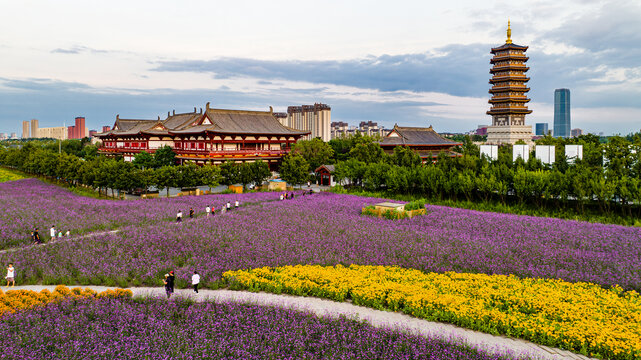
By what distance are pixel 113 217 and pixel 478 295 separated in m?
22.8

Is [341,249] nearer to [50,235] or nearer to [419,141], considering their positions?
[50,235]

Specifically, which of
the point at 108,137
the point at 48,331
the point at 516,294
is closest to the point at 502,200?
the point at 516,294

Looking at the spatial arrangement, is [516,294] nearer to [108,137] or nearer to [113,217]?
[113,217]

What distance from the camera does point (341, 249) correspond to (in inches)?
689

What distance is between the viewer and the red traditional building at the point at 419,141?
60550mm

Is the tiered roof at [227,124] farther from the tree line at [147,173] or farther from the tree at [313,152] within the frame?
the tree line at [147,173]

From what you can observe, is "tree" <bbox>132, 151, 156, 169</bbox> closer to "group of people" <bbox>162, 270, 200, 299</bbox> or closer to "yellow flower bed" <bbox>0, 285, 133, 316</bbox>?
"yellow flower bed" <bbox>0, 285, 133, 316</bbox>

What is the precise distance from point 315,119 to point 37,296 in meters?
144

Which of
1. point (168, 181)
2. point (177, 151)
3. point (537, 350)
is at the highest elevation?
point (177, 151)

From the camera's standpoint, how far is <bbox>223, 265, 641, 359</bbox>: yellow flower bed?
9.34 meters

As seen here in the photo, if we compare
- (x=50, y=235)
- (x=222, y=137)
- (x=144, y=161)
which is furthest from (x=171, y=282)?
(x=144, y=161)

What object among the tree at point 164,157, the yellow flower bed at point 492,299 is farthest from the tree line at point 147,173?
the yellow flower bed at point 492,299

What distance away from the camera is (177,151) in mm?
55000

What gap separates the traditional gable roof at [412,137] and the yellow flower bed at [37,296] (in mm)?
51292
